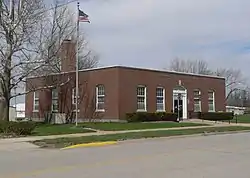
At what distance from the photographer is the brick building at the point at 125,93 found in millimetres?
36125

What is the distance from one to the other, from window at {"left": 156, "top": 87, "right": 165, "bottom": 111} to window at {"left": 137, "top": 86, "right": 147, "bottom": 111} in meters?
1.63

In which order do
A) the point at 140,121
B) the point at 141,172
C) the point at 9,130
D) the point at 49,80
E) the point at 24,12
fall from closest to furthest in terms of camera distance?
the point at 141,172 < the point at 9,130 < the point at 24,12 < the point at 140,121 < the point at 49,80

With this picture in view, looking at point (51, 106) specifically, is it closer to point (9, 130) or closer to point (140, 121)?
point (140, 121)

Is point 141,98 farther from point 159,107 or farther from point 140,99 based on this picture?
point 159,107

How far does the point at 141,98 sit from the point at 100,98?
3635mm

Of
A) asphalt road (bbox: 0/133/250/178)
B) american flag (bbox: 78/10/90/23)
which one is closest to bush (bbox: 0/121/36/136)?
asphalt road (bbox: 0/133/250/178)

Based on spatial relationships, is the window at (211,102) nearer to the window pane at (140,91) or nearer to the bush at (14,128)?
the window pane at (140,91)

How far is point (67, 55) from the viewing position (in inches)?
1394

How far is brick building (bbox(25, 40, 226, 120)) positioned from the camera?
3612 cm

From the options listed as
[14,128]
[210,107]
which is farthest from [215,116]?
[14,128]

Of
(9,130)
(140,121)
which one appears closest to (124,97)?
(140,121)

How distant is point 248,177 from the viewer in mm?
9523

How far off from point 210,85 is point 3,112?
22.2m

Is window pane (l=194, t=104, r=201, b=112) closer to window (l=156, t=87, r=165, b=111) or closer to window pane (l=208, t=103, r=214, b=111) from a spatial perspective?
window pane (l=208, t=103, r=214, b=111)
